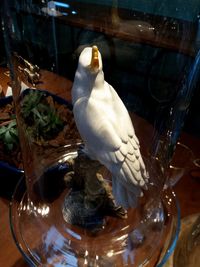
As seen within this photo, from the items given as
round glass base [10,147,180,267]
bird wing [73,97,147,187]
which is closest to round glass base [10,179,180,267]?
round glass base [10,147,180,267]

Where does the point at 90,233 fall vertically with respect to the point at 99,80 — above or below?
below

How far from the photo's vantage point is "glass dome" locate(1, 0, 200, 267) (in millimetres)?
355

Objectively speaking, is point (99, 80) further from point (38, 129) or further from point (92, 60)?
point (38, 129)

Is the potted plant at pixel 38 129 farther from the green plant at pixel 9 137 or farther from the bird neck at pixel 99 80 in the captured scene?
the bird neck at pixel 99 80

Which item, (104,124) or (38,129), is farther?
(38,129)

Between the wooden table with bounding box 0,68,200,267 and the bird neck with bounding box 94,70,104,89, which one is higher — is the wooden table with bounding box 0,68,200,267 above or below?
below

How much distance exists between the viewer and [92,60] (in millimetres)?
329

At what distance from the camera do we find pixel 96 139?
0.35m

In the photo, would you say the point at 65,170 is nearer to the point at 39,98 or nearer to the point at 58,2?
the point at 39,98

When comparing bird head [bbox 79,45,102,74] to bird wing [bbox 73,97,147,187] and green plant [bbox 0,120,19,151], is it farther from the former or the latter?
green plant [bbox 0,120,19,151]

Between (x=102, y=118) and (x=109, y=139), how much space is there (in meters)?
0.02

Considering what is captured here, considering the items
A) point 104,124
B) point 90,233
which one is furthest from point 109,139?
point 90,233

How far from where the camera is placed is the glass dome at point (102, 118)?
1.16 feet

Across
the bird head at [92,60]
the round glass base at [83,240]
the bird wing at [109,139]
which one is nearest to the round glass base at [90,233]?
the round glass base at [83,240]
